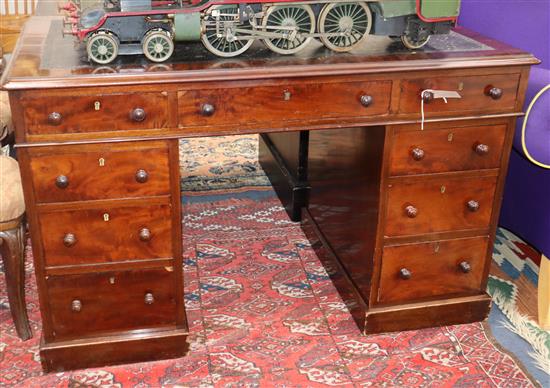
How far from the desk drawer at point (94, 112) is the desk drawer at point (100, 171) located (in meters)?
0.06

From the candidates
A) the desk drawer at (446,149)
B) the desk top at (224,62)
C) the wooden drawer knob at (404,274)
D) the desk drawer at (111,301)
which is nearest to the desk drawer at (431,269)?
the wooden drawer knob at (404,274)

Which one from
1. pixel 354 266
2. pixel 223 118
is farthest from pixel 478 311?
pixel 223 118

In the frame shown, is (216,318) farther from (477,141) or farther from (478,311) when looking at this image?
(477,141)

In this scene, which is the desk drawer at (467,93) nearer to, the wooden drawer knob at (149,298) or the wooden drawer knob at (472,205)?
the wooden drawer knob at (472,205)

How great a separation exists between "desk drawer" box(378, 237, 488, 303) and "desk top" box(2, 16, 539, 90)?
2.22 feet

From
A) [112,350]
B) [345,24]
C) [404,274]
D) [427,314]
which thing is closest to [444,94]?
[345,24]

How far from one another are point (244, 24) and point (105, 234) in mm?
807

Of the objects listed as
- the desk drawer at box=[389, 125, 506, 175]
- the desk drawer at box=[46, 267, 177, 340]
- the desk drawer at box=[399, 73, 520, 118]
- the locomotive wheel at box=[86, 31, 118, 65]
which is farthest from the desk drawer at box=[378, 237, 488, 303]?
the locomotive wheel at box=[86, 31, 118, 65]

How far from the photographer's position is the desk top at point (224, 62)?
6.52 ft

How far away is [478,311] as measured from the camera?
104 inches

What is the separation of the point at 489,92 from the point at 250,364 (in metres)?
1.25

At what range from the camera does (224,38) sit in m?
2.15

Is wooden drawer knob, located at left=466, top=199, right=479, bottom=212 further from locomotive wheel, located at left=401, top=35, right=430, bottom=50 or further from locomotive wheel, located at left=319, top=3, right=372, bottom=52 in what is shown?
locomotive wheel, located at left=319, top=3, right=372, bottom=52

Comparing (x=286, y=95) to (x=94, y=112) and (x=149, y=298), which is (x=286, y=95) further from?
(x=149, y=298)
